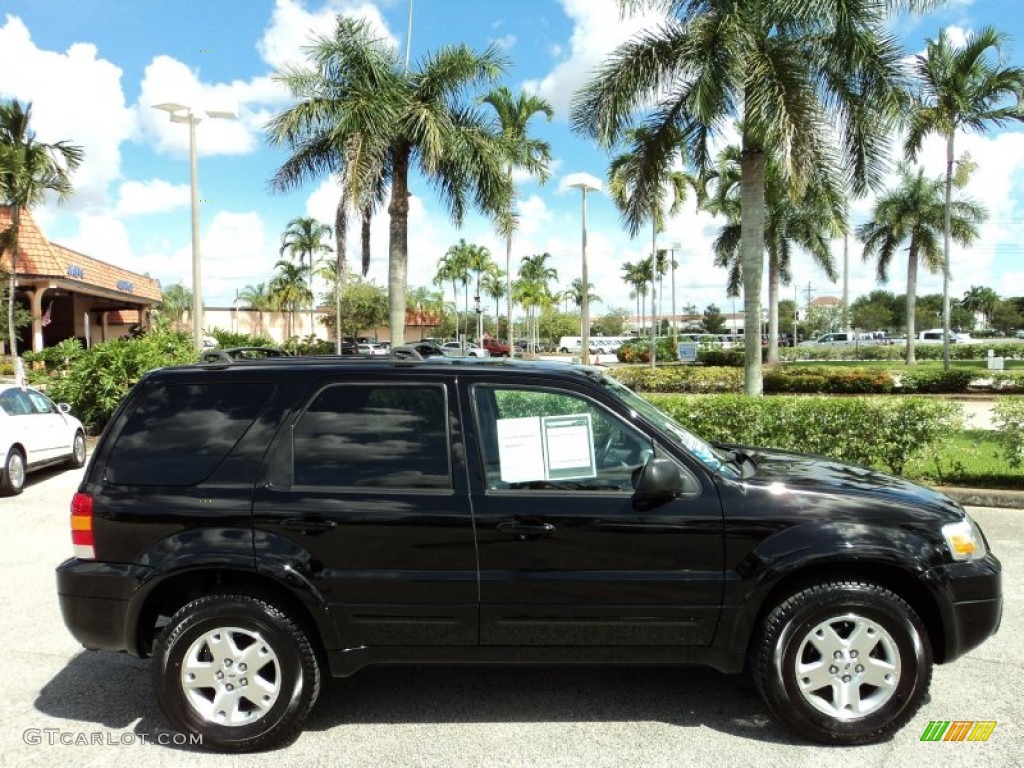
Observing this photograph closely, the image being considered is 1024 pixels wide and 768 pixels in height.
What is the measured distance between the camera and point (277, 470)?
3.40m

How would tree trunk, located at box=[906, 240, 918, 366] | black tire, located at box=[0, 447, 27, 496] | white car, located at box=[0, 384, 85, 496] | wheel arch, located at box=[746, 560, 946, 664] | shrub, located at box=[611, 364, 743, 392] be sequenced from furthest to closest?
tree trunk, located at box=[906, 240, 918, 366] < shrub, located at box=[611, 364, 743, 392] < white car, located at box=[0, 384, 85, 496] < black tire, located at box=[0, 447, 27, 496] < wheel arch, located at box=[746, 560, 946, 664]

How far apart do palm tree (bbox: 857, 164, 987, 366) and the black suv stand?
1373 inches

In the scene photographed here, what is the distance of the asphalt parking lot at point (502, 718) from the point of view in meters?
3.27

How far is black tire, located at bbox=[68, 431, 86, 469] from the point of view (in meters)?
11.5

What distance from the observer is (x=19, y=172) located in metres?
24.2

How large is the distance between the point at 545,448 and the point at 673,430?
71 centimetres

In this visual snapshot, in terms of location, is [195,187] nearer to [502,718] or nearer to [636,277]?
[502,718]

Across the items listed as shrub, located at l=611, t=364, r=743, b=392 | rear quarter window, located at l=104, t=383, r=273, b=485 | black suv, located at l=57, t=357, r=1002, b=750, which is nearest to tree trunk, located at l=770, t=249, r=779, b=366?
shrub, located at l=611, t=364, r=743, b=392

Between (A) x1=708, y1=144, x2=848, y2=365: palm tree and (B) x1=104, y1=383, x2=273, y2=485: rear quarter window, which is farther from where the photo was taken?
(A) x1=708, y1=144, x2=848, y2=365: palm tree

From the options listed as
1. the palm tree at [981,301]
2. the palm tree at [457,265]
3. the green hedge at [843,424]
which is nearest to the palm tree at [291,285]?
the palm tree at [457,265]

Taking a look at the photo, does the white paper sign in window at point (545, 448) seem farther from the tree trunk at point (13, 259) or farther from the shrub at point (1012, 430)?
the tree trunk at point (13, 259)

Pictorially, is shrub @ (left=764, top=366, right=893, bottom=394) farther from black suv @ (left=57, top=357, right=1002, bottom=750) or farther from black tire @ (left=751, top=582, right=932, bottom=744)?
black tire @ (left=751, top=582, right=932, bottom=744)

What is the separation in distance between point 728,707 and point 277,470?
247 cm

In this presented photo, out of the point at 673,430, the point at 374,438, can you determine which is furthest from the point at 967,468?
the point at 374,438
